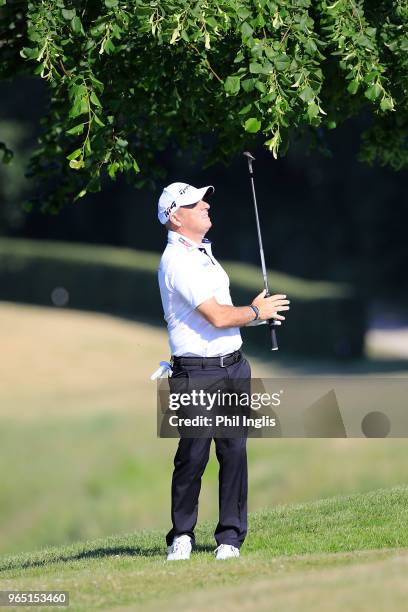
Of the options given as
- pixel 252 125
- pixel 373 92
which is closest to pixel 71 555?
pixel 252 125

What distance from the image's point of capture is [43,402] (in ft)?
85.1

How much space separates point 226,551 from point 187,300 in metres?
1.68

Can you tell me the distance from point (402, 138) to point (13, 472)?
36.7ft

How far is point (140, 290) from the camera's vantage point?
37562 millimetres

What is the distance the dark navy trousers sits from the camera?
26.3ft

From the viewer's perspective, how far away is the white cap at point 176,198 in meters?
8.06

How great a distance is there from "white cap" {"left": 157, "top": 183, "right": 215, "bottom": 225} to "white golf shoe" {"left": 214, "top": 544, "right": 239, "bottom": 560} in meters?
2.14

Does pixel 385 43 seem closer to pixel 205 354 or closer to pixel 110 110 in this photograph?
pixel 110 110

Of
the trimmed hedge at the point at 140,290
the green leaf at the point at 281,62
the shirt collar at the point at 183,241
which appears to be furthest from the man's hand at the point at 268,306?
the trimmed hedge at the point at 140,290

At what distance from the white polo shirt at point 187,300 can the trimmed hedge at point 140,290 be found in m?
23.5

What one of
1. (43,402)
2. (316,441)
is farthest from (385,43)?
(43,402)

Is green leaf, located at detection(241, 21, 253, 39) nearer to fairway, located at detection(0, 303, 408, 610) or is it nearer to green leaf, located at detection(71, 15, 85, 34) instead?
green leaf, located at detection(71, 15, 85, 34)

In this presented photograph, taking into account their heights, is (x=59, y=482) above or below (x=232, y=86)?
below

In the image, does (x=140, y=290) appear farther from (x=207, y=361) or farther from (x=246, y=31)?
(x=207, y=361)
